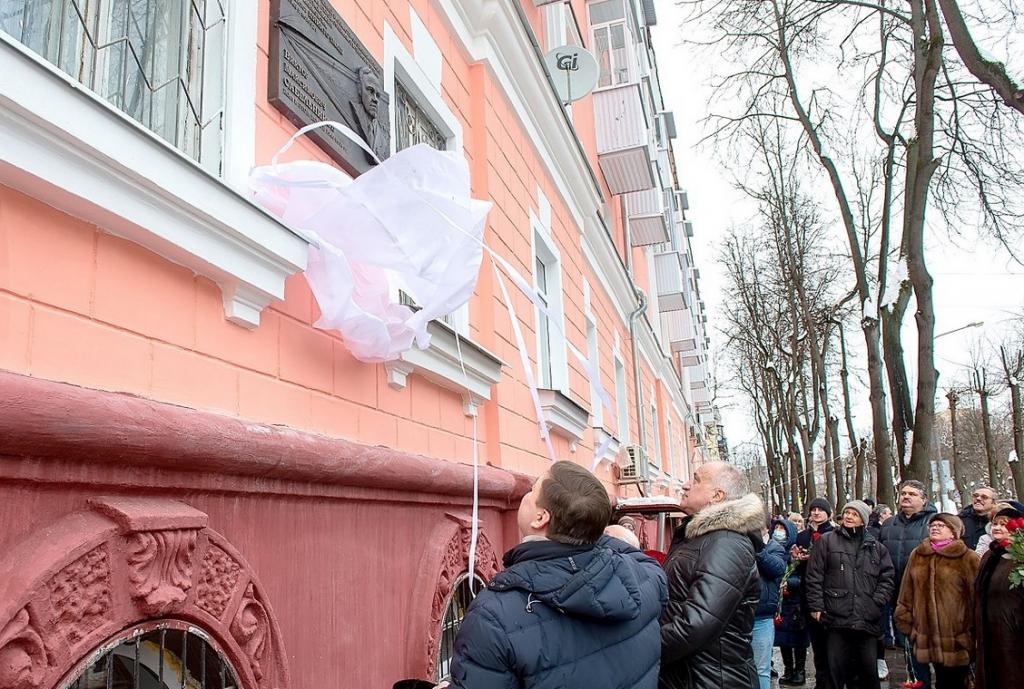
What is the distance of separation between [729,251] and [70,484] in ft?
95.9

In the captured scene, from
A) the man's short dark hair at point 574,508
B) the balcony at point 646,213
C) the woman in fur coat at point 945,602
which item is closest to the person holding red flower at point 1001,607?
the woman in fur coat at point 945,602

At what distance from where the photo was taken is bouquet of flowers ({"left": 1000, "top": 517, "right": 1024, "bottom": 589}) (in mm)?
5094

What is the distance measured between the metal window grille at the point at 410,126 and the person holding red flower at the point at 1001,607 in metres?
3.72

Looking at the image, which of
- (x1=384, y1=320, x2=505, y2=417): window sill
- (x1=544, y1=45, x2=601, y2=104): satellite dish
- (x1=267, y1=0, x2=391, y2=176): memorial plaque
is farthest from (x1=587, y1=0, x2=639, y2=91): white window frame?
(x1=267, y1=0, x2=391, y2=176): memorial plaque

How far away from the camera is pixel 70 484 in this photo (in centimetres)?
185

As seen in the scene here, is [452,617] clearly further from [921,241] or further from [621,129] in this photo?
[921,241]

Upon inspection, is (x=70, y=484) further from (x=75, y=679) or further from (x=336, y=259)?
(x=336, y=259)

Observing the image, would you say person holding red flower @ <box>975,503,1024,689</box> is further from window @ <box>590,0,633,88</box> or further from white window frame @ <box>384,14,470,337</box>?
window @ <box>590,0,633,88</box>

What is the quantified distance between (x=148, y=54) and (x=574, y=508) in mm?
1925

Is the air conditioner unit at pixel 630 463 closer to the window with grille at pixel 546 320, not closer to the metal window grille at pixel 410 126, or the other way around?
the window with grille at pixel 546 320

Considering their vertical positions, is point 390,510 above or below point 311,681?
above

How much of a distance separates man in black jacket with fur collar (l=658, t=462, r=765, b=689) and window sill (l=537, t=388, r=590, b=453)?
287cm

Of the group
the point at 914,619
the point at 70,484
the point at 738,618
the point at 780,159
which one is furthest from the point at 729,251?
the point at 70,484

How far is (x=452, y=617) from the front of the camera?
4.33 metres
